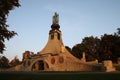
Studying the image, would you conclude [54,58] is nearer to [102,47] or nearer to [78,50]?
[102,47]

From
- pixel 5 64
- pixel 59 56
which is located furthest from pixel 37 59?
pixel 5 64

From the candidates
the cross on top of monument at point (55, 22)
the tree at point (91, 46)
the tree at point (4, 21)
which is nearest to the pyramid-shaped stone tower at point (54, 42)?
the cross on top of monument at point (55, 22)

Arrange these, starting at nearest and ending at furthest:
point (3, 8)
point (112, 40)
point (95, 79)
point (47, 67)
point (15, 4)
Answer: point (95, 79), point (3, 8), point (15, 4), point (47, 67), point (112, 40)

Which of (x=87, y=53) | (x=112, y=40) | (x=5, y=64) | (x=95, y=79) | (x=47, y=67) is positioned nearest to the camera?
(x=95, y=79)

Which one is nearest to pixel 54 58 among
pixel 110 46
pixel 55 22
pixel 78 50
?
pixel 55 22

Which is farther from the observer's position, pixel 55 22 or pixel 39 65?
pixel 55 22

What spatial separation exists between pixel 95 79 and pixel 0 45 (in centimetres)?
832

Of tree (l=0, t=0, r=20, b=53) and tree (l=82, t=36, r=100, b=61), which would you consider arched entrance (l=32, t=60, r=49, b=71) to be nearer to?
tree (l=82, t=36, r=100, b=61)

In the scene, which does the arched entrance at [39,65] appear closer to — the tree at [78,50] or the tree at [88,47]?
the tree at [88,47]

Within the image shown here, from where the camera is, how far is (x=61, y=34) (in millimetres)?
59938

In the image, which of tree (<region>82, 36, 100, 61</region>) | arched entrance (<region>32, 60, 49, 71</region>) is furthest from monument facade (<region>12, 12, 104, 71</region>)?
tree (<region>82, 36, 100, 61</region>)

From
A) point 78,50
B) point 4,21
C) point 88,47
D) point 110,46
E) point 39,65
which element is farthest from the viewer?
point 78,50

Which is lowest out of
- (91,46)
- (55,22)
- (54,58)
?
(54,58)

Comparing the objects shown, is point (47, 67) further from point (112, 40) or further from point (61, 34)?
point (112, 40)
